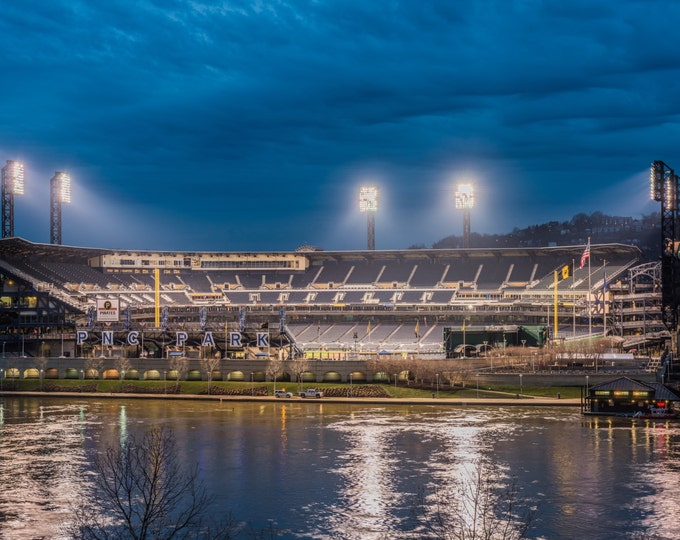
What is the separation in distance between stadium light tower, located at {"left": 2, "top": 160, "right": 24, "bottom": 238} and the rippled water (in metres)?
76.1

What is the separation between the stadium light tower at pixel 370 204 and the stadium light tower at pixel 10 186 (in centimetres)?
6865

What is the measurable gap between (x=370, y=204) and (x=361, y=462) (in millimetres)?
128217

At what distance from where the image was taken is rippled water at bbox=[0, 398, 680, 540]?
48.0 metres

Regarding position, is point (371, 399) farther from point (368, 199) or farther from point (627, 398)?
point (368, 199)

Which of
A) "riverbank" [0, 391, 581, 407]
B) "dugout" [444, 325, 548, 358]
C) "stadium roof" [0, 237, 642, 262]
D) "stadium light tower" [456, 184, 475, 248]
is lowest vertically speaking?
"riverbank" [0, 391, 581, 407]

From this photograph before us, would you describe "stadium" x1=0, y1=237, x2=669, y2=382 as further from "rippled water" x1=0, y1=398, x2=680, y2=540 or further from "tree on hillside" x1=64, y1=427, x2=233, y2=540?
"tree on hillside" x1=64, y1=427, x2=233, y2=540

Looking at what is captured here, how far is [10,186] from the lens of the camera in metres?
165

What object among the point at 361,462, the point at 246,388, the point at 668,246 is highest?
the point at 668,246

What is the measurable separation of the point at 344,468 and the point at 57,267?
117957mm

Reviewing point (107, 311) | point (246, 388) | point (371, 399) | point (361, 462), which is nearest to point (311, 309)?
point (107, 311)

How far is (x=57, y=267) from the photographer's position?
543ft

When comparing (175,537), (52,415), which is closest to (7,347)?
(52,415)

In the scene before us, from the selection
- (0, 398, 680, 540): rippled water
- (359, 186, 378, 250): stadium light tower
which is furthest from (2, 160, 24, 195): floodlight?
(0, 398, 680, 540): rippled water

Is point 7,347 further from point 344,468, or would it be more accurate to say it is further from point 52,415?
point 344,468
